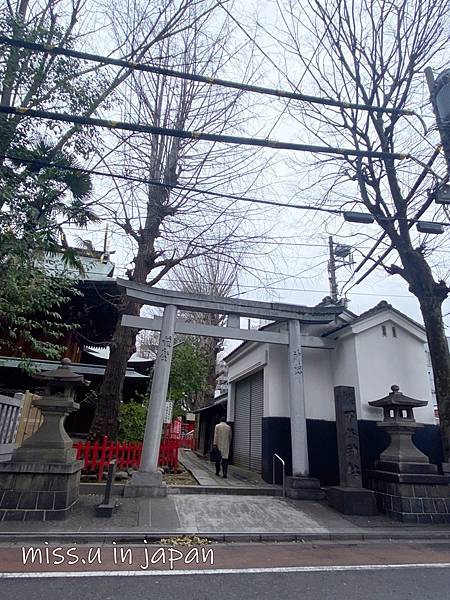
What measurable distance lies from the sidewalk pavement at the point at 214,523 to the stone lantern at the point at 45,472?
25 cm

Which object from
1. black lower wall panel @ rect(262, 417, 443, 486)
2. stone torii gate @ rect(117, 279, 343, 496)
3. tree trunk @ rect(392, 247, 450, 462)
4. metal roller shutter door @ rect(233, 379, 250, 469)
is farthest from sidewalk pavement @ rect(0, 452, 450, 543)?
metal roller shutter door @ rect(233, 379, 250, 469)

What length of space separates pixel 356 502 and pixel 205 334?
17.0 feet

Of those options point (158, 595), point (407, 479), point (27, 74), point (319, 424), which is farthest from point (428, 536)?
point (27, 74)

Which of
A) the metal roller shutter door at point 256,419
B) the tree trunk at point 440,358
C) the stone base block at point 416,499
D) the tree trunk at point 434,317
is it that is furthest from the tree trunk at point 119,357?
the tree trunk at point 440,358

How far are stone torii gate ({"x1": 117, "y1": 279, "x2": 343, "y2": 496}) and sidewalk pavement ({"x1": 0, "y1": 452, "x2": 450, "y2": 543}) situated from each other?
0.80 meters

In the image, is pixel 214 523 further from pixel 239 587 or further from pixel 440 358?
pixel 440 358

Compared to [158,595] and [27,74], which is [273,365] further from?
[27,74]

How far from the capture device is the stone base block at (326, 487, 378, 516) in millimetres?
7699

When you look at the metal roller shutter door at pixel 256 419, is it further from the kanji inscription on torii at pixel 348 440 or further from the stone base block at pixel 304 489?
the kanji inscription on torii at pixel 348 440

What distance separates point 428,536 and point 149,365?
1223 centimetres

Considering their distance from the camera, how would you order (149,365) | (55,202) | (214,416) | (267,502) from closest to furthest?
(55,202) → (267,502) → (149,365) → (214,416)

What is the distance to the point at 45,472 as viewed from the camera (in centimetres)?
643

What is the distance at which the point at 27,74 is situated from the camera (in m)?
7.09

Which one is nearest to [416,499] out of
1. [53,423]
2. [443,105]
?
[53,423]
